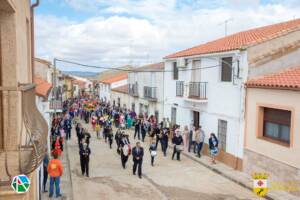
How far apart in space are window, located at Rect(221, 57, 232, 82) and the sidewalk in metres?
3.80

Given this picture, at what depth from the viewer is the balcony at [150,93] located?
26516mm

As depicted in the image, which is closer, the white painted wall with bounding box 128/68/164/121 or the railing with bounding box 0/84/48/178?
the railing with bounding box 0/84/48/178

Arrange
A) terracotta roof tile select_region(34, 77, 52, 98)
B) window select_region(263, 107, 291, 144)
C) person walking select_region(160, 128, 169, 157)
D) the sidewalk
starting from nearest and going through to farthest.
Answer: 1. the sidewalk
2. window select_region(263, 107, 291, 144)
3. terracotta roof tile select_region(34, 77, 52, 98)
4. person walking select_region(160, 128, 169, 157)

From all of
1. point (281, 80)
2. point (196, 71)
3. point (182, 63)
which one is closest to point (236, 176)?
point (281, 80)

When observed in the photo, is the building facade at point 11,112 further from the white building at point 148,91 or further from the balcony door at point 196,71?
the white building at point 148,91

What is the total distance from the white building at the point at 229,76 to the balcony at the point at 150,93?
582 cm

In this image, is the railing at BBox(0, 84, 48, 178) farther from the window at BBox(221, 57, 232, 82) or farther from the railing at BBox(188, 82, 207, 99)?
the railing at BBox(188, 82, 207, 99)

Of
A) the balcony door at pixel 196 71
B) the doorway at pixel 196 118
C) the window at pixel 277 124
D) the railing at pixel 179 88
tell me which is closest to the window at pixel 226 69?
the balcony door at pixel 196 71

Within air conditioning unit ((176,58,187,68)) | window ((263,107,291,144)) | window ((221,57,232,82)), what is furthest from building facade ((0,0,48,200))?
air conditioning unit ((176,58,187,68))

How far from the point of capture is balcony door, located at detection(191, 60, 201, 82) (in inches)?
730

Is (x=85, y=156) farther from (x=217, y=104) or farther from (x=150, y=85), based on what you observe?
(x=150, y=85)

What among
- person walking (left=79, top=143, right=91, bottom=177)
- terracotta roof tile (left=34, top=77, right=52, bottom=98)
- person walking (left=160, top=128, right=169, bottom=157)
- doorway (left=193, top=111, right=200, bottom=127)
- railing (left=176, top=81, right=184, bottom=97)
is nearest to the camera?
terracotta roof tile (left=34, top=77, right=52, bottom=98)

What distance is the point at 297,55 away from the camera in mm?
14289

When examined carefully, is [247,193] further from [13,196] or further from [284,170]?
[13,196]
